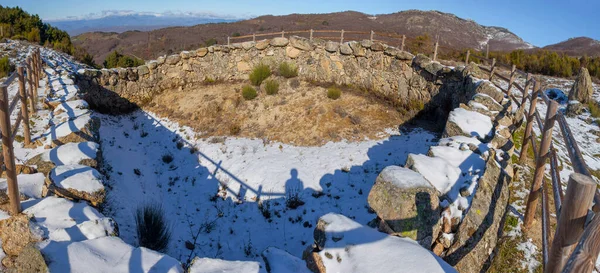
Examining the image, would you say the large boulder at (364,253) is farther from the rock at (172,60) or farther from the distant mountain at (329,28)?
the distant mountain at (329,28)

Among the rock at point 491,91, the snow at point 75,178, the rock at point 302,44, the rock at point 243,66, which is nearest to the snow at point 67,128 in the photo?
the snow at point 75,178

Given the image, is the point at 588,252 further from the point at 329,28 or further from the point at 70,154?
the point at 329,28

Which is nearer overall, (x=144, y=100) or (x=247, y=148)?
(x=247, y=148)

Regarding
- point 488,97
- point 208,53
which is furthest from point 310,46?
point 488,97

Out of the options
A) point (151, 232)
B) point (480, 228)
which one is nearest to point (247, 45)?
point (151, 232)

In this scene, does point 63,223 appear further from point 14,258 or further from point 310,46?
point 310,46
